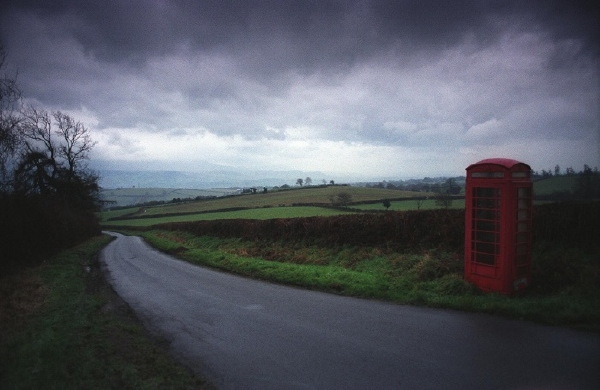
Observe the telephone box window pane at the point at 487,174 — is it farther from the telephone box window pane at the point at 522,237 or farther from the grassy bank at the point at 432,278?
the grassy bank at the point at 432,278

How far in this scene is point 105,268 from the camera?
619 inches

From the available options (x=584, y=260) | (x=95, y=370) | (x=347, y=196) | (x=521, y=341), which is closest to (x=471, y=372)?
(x=521, y=341)

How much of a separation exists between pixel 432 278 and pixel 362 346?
14.1ft

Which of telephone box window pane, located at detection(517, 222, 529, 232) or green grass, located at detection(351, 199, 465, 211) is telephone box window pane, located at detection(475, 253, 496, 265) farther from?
green grass, located at detection(351, 199, 465, 211)

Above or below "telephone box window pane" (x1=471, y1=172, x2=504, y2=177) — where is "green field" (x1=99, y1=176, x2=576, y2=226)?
below

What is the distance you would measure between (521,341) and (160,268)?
14288 mm

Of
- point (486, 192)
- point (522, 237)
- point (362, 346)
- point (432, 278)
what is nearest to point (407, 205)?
point (432, 278)

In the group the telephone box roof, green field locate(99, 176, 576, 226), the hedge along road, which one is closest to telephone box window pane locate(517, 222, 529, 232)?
the telephone box roof

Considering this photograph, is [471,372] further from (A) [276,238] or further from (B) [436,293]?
(A) [276,238]

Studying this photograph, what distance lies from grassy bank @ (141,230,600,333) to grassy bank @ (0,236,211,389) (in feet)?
16.0

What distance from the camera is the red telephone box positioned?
6.62 metres

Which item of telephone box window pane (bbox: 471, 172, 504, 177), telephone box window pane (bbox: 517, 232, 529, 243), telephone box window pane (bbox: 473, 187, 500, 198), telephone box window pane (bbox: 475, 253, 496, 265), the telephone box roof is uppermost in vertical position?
the telephone box roof

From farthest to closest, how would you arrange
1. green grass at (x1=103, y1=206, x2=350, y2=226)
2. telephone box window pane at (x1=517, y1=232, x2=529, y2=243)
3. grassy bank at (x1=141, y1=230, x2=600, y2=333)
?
green grass at (x1=103, y1=206, x2=350, y2=226)
telephone box window pane at (x1=517, y1=232, x2=529, y2=243)
grassy bank at (x1=141, y1=230, x2=600, y2=333)

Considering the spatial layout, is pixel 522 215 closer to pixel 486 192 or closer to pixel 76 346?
pixel 486 192
